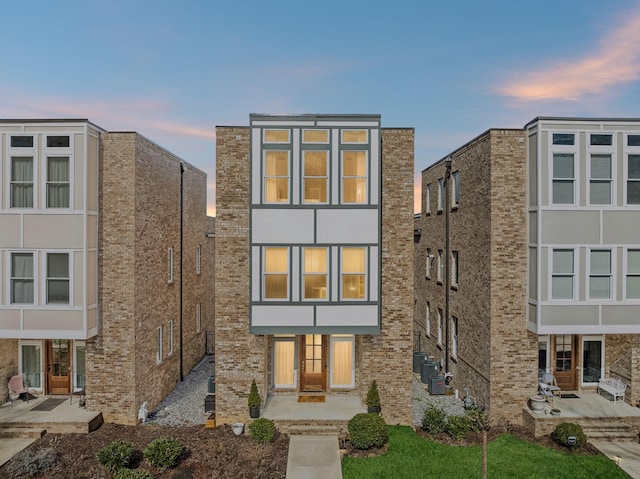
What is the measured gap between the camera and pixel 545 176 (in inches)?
499

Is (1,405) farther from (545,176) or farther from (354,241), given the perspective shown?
(545,176)

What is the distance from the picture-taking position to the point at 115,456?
10344 mm

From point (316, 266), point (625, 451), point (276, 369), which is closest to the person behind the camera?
point (625, 451)

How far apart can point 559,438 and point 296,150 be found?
11.8 meters

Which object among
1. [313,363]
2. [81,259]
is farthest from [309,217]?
[81,259]

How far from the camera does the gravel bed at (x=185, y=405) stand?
1338 centimetres

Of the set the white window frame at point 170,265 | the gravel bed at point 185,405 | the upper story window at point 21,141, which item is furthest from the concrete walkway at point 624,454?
the upper story window at point 21,141

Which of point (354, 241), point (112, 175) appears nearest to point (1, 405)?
point (112, 175)

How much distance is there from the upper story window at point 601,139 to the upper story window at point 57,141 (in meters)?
16.6

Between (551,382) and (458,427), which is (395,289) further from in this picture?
(551,382)

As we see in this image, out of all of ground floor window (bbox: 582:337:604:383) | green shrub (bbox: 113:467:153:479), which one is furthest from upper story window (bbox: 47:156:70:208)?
ground floor window (bbox: 582:337:604:383)

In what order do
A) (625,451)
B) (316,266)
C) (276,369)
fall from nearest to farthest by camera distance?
(625,451)
(316,266)
(276,369)

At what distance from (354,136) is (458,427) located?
9.62 meters

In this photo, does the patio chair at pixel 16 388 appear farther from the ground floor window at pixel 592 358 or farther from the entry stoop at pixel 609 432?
the ground floor window at pixel 592 358
